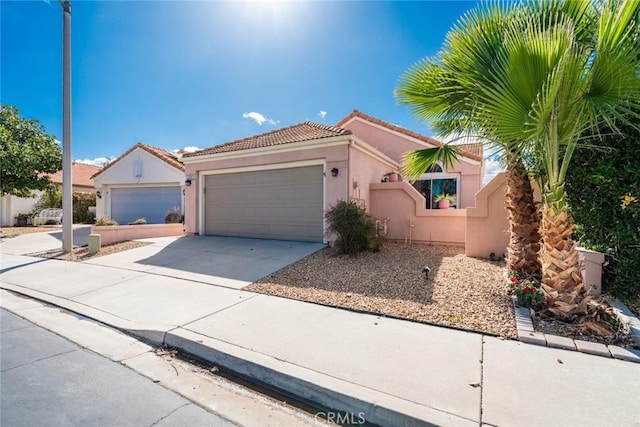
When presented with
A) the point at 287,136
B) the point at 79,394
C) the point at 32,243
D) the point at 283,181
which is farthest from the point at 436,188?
the point at 32,243

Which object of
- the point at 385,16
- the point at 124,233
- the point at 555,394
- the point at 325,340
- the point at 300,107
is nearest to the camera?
the point at 555,394

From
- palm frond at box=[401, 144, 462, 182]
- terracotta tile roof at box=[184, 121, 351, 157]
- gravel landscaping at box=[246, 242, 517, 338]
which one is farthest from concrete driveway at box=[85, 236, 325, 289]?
palm frond at box=[401, 144, 462, 182]

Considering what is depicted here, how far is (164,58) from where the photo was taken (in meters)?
11.1

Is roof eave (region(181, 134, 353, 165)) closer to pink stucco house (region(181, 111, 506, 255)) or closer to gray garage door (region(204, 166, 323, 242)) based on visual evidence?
pink stucco house (region(181, 111, 506, 255))

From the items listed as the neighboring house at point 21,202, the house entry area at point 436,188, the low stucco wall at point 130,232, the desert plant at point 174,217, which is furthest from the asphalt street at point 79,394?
the neighboring house at point 21,202

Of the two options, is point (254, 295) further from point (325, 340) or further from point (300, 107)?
point (300, 107)

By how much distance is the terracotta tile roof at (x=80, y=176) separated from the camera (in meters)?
24.1

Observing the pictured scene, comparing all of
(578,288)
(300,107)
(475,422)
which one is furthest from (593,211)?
(300,107)

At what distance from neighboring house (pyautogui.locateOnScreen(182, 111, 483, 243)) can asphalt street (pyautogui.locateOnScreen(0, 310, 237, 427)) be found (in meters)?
7.15

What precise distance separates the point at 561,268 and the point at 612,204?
2.02m

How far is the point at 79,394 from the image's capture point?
116 inches

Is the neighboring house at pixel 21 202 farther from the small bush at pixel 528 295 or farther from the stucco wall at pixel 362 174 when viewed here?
the small bush at pixel 528 295

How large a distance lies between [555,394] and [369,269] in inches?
178

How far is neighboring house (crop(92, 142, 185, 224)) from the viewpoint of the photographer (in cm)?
1789
